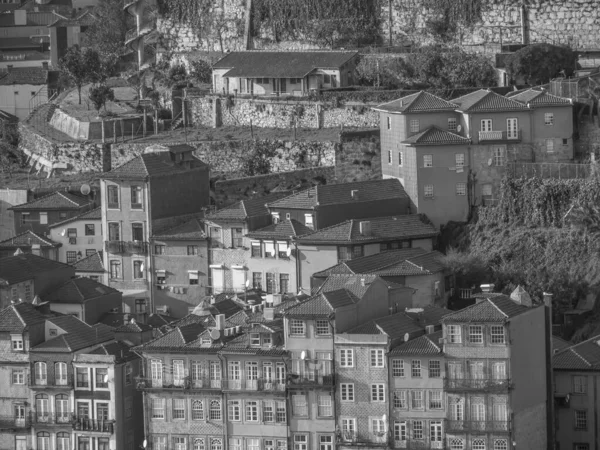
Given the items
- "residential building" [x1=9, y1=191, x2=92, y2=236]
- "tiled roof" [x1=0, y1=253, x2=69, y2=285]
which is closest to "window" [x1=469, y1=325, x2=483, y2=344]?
"tiled roof" [x1=0, y1=253, x2=69, y2=285]

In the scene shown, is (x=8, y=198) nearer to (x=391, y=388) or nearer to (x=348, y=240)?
(x=348, y=240)

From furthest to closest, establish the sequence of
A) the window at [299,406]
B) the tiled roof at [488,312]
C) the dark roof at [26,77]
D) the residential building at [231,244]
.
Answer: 1. the dark roof at [26,77]
2. the residential building at [231,244]
3. the window at [299,406]
4. the tiled roof at [488,312]

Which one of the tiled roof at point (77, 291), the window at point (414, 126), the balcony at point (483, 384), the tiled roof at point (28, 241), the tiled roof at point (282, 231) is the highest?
the window at point (414, 126)

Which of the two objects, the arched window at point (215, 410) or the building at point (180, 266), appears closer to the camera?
the arched window at point (215, 410)

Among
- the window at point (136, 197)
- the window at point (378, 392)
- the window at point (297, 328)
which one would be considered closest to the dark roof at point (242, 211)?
the window at point (136, 197)

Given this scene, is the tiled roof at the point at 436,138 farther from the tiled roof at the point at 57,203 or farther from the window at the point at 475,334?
the window at the point at 475,334

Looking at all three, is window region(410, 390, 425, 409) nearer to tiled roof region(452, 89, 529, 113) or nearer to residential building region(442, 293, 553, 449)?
residential building region(442, 293, 553, 449)
